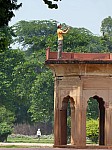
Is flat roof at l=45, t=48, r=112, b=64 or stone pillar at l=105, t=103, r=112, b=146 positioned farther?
stone pillar at l=105, t=103, r=112, b=146

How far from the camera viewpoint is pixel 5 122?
63.9 m

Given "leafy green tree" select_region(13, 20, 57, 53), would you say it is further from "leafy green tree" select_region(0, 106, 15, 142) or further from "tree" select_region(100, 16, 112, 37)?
"leafy green tree" select_region(0, 106, 15, 142)

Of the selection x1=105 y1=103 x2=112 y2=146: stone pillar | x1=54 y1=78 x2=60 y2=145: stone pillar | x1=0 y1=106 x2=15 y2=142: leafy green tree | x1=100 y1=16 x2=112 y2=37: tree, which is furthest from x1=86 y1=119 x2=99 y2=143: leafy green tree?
x1=100 y1=16 x2=112 y2=37: tree

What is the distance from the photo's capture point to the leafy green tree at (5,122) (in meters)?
60.7

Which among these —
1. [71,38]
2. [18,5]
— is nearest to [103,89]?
[18,5]

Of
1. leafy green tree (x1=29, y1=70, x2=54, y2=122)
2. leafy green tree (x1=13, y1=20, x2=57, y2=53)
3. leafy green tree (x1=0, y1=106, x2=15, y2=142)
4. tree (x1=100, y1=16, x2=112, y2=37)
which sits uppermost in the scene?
tree (x1=100, y1=16, x2=112, y2=37)

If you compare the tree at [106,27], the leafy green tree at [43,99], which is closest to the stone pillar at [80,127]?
the leafy green tree at [43,99]

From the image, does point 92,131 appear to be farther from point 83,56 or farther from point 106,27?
point 106,27

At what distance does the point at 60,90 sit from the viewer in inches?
1091

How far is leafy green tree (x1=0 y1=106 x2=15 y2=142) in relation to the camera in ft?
199

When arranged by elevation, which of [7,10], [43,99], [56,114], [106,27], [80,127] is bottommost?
[80,127]

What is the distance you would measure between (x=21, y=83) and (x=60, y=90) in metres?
43.4

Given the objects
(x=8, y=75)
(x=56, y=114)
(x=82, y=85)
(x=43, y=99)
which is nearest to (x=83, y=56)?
(x=82, y=85)

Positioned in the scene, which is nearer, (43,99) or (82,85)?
(82,85)
